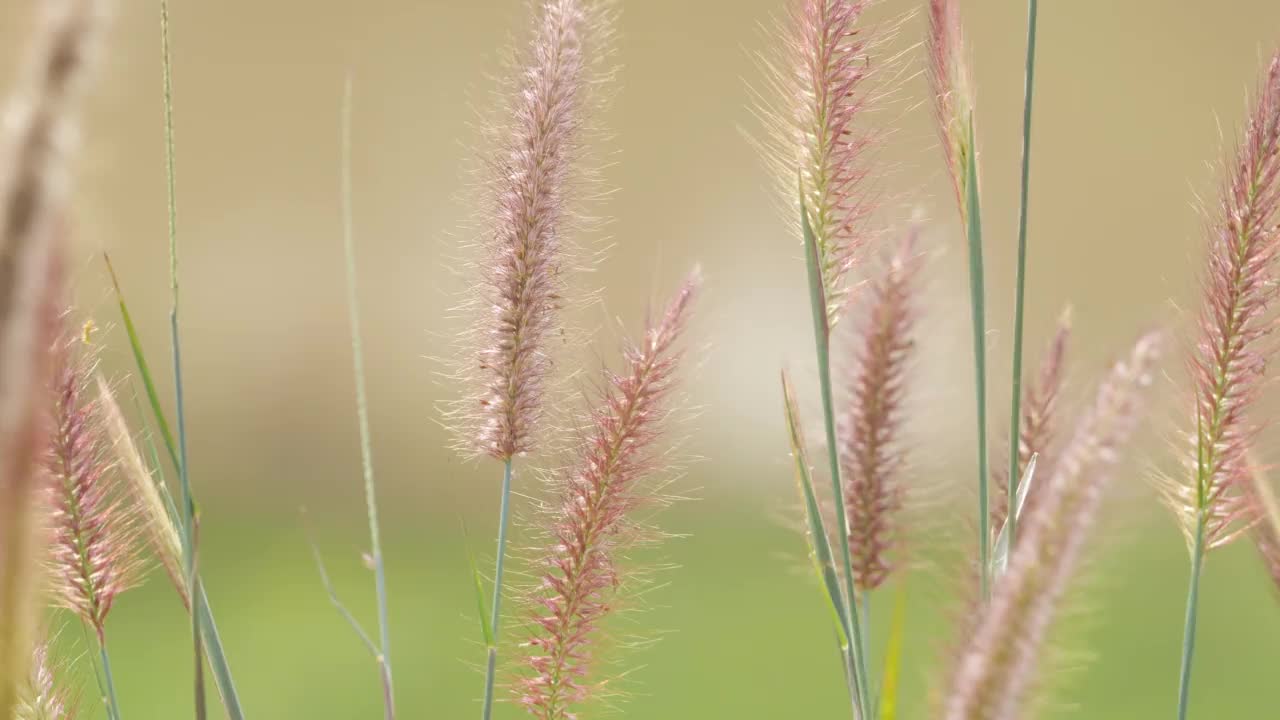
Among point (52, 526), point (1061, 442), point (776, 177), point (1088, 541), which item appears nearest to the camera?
point (1088, 541)

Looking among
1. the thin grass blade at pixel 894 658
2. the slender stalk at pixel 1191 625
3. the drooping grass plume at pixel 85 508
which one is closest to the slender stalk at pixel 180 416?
the drooping grass plume at pixel 85 508

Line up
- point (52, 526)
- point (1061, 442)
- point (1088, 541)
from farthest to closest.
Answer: point (52, 526) < point (1061, 442) < point (1088, 541)

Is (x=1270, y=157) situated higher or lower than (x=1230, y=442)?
higher

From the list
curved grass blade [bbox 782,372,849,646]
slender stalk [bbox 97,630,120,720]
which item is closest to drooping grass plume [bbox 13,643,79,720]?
slender stalk [bbox 97,630,120,720]

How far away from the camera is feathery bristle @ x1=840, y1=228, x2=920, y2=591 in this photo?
1.03 m

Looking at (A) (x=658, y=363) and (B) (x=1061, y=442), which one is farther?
(A) (x=658, y=363)

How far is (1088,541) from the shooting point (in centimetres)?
57

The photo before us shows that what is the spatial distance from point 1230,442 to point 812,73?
1.64ft

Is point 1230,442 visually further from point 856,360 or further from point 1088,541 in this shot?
point 1088,541

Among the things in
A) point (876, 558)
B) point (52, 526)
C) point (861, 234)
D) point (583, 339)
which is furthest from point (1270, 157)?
point (52, 526)

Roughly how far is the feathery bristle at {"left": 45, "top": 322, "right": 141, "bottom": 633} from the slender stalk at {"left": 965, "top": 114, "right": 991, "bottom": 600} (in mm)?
663

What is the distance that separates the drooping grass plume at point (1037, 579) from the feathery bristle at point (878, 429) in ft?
1.45

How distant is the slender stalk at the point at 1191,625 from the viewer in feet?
3.66

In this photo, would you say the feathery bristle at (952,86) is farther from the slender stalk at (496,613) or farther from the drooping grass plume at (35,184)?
the drooping grass plume at (35,184)
